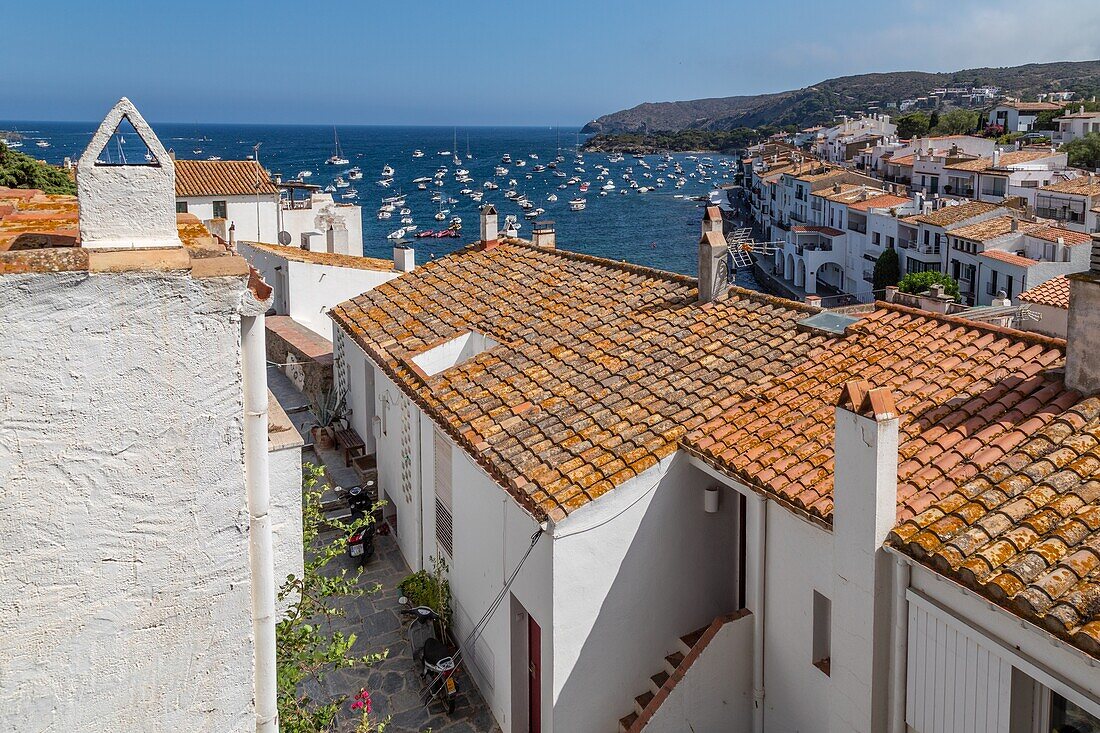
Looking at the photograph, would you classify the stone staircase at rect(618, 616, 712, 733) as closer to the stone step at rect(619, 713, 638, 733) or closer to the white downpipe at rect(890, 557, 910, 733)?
the stone step at rect(619, 713, 638, 733)

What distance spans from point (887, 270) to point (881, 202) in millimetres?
9744

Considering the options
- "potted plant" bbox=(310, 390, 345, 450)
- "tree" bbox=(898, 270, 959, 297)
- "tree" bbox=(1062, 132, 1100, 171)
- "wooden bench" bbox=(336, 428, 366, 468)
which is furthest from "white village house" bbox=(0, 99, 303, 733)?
"tree" bbox=(1062, 132, 1100, 171)

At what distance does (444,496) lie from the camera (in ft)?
41.9

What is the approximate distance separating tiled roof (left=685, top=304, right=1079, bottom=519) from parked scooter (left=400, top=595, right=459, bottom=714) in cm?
433

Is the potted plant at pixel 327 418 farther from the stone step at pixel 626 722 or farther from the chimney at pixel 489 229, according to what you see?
the stone step at pixel 626 722

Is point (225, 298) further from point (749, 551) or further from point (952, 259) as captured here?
point (952, 259)

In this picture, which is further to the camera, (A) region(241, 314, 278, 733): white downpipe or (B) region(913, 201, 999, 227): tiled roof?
(B) region(913, 201, 999, 227): tiled roof

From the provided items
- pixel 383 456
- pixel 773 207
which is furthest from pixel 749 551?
pixel 773 207

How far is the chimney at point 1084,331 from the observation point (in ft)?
26.7

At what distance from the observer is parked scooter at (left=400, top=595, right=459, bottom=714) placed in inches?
441

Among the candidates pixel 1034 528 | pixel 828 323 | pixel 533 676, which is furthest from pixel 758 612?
pixel 828 323

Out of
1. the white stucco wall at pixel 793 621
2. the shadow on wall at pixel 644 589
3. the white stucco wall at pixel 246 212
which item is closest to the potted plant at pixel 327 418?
the shadow on wall at pixel 644 589

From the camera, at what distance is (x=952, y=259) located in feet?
173

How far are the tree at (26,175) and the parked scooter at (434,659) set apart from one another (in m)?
22.5
